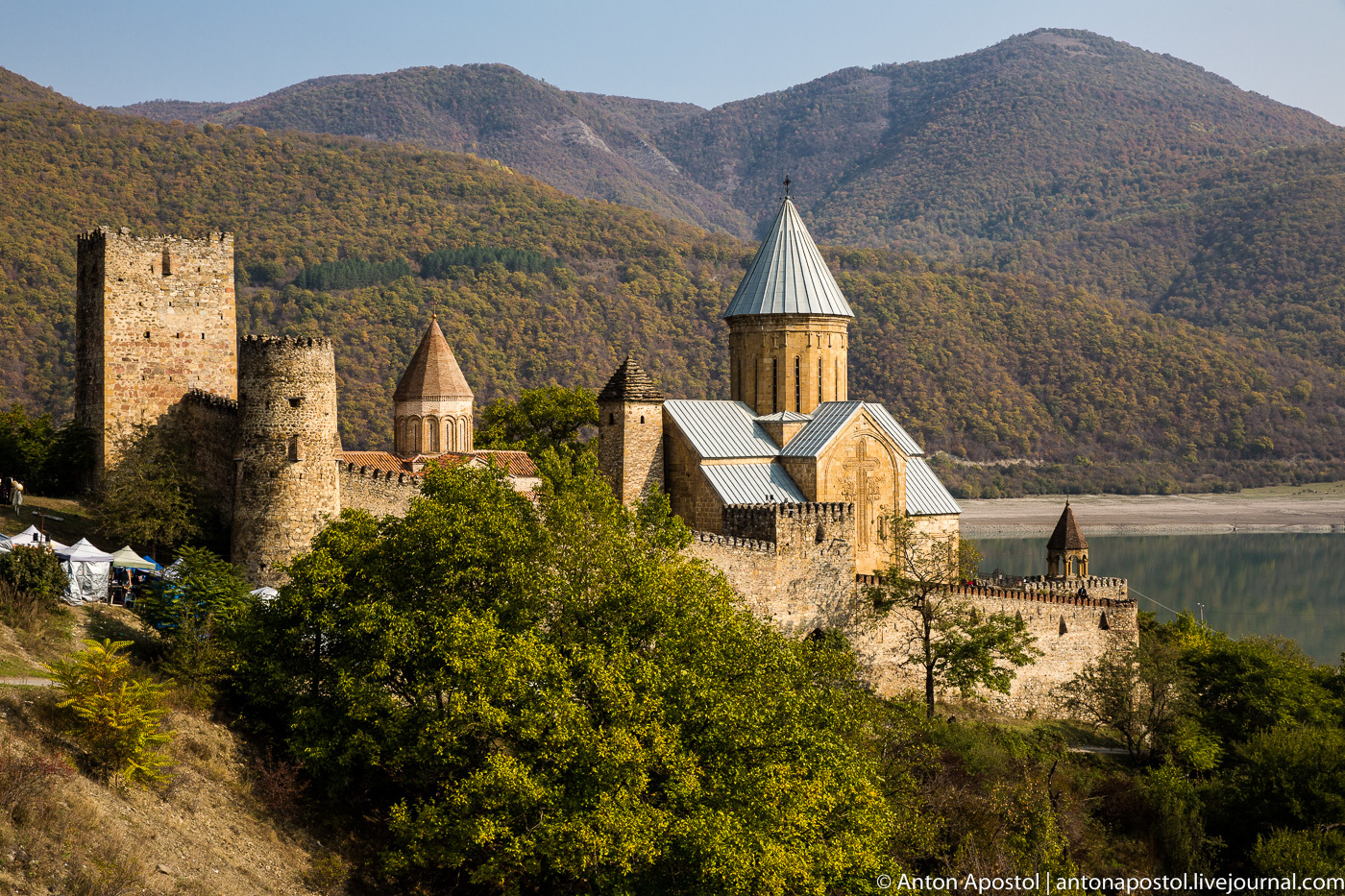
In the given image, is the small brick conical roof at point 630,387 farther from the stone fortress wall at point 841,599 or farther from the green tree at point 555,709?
the green tree at point 555,709

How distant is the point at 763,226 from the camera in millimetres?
187125

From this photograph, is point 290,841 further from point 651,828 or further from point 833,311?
point 833,311

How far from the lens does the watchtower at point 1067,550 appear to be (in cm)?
2728

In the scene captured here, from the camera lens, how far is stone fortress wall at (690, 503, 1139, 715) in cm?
1981

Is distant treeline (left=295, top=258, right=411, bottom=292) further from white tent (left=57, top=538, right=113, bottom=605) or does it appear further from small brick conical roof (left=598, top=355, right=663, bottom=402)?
white tent (left=57, top=538, right=113, bottom=605)

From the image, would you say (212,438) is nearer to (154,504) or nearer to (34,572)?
(154,504)

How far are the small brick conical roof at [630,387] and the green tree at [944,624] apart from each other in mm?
5078

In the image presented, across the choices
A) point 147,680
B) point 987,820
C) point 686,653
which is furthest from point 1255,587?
point 147,680

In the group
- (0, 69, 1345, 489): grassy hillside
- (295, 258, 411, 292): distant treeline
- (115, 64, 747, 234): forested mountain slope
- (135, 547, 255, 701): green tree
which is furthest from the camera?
(115, 64, 747, 234): forested mountain slope

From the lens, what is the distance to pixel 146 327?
68.1ft

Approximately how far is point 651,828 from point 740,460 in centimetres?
1275

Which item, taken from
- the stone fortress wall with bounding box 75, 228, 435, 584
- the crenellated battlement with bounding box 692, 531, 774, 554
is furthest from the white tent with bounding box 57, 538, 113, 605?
the crenellated battlement with bounding box 692, 531, 774, 554

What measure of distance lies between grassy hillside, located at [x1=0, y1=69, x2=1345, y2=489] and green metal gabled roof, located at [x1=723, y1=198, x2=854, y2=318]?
1902cm

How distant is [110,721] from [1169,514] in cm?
6654
